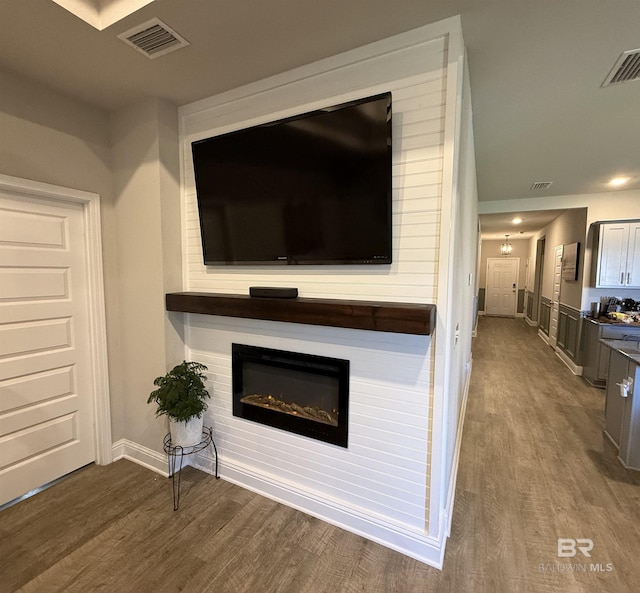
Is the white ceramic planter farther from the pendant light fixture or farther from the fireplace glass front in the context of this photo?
the pendant light fixture

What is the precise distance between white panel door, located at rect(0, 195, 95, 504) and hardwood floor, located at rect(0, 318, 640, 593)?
0.77ft

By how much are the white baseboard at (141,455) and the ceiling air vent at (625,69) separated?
3766mm

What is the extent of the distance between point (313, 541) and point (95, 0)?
9.69 feet

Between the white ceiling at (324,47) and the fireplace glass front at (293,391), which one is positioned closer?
the white ceiling at (324,47)

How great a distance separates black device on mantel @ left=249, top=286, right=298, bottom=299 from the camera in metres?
1.85

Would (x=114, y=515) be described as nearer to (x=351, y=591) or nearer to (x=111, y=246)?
(x=351, y=591)

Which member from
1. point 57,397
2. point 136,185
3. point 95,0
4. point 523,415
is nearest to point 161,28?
point 95,0

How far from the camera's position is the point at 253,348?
83.7 inches

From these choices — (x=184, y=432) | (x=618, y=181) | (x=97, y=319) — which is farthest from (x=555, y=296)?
(x=97, y=319)

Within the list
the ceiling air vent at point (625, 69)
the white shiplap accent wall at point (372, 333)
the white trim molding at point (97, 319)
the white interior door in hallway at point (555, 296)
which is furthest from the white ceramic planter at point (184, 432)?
the white interior door in hallway at point (555, 296)

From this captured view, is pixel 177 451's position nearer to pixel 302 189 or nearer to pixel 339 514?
pixel 339 514

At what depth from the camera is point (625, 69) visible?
185 centimetres

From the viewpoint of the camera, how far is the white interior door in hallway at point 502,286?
10.1 meters

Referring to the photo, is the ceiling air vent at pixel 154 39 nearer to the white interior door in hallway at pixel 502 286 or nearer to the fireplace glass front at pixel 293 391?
the fireplace glass front at pixel 293 391
